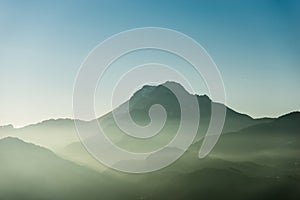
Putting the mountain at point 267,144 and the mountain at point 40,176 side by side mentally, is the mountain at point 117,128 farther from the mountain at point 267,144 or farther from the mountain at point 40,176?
the mountain at point 267,144

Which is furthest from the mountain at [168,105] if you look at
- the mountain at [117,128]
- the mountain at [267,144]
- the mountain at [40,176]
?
the mountain at [40,176]

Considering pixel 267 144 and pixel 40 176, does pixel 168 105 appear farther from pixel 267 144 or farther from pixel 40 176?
pixel 40 176

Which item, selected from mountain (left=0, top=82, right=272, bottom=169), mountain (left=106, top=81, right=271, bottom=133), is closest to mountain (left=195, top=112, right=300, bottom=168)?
mountain (left=106, top=81, right=271, bottom=133)

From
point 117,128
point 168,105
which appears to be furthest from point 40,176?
point 168,105

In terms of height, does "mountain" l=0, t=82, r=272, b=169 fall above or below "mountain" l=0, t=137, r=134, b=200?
above

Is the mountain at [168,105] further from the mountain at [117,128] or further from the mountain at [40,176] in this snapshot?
the mountain at [40,176]

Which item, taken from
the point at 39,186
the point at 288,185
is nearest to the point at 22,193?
the point at 39,186

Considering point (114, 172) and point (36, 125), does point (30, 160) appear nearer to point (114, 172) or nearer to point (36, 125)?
point (36, 125)

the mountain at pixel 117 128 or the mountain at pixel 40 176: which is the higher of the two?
the mountain at pixel 117 128

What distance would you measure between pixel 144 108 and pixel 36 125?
46.6 inches

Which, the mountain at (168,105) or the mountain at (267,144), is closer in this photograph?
the mountain at (168,105)

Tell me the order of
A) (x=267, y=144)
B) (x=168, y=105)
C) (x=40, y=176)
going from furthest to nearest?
(x=267, y=144) < (x=168, y=105) < (x=40, y=176)

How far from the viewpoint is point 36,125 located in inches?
170

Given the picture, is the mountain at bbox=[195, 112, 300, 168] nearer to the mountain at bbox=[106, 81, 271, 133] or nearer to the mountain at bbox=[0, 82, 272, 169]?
the mountain at bbox=[106, 81, 271, 133]
